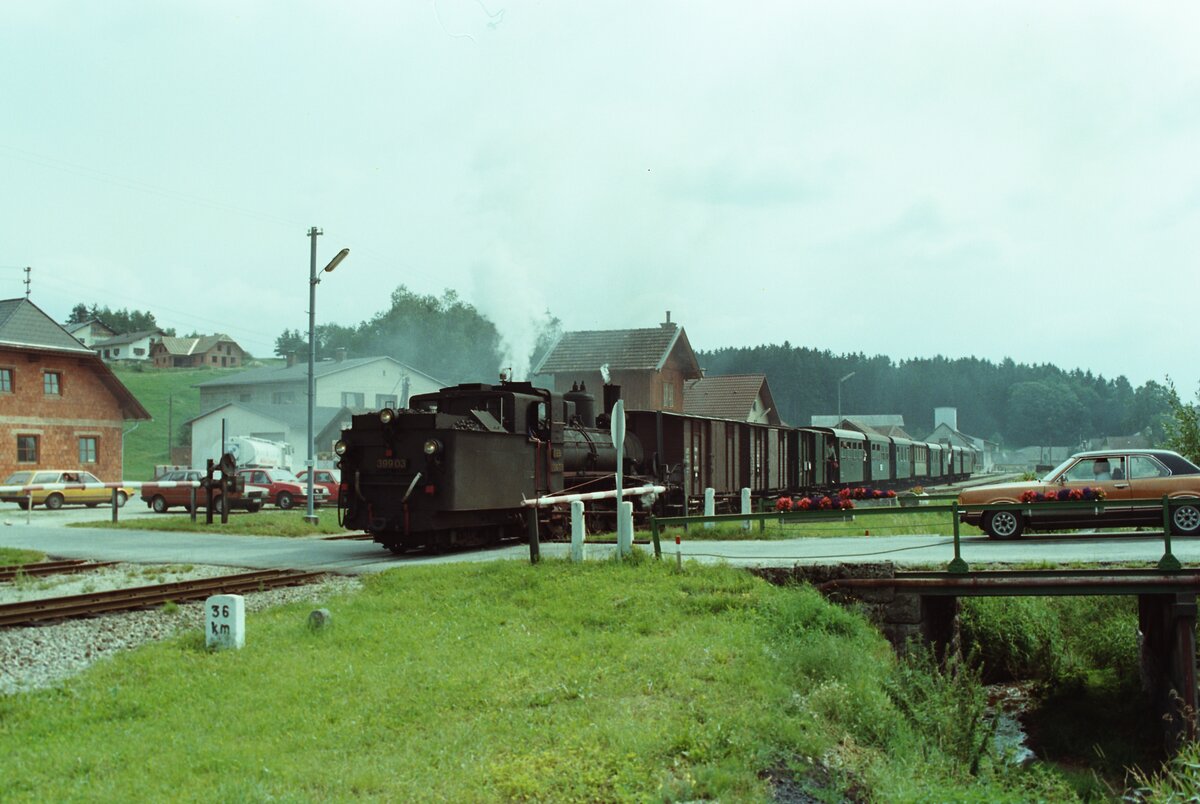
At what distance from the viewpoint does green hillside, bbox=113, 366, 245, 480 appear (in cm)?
7138

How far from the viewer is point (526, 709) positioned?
8.10 meters

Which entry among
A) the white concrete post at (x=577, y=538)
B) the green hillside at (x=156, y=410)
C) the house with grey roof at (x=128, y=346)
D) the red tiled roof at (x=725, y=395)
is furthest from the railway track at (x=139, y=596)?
the house with grey roof at (x=128, y=346)

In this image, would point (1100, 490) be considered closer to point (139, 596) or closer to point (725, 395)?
point (139, 596)

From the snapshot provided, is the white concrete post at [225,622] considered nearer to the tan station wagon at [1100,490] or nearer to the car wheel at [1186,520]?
the tan station wagon at [1100,490]

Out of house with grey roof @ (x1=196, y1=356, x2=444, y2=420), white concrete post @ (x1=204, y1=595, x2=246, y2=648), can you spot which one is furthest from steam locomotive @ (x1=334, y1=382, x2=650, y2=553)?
house with grey roof @ (x1=196, y1=356, x2=444, y2=420)

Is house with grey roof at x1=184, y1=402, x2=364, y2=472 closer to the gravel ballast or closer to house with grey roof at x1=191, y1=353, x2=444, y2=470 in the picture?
house with grey roof at x1=191, y1=353, x2=444, y2=470

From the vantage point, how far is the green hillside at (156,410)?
234 feet

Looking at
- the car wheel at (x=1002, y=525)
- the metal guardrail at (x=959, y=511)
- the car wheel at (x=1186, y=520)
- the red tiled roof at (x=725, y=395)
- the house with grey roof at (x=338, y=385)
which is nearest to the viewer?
the metal guardrail at (x=959, y=511)

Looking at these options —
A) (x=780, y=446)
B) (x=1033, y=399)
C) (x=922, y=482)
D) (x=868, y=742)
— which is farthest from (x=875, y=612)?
(x=1033, y=399)

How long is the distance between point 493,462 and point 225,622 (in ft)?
25.4

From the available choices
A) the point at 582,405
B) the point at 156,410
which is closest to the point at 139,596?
the point at 582,405

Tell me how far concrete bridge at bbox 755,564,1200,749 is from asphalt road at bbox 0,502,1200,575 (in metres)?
0.42

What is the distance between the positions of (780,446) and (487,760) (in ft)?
92.2

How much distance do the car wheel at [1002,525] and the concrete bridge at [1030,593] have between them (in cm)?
313
